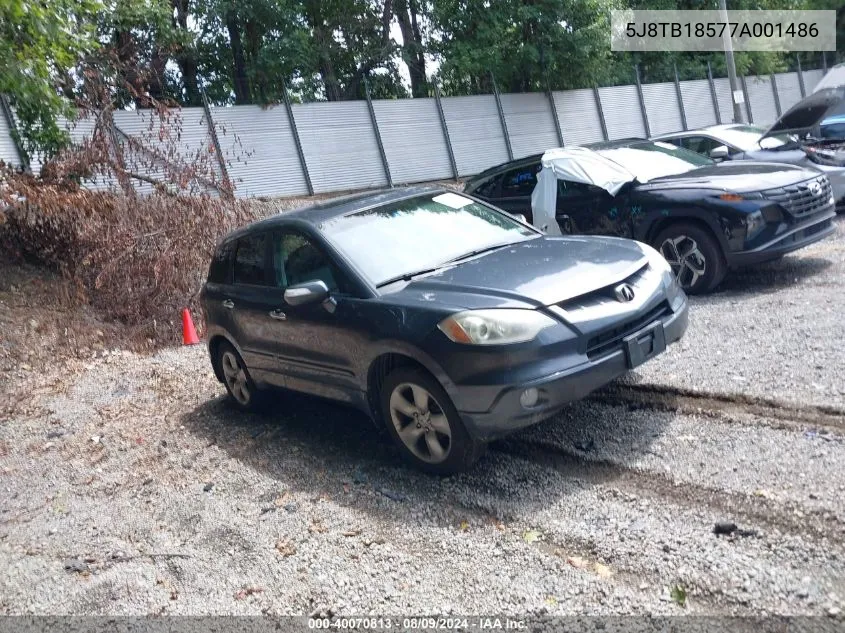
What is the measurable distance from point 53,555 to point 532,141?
21643 mm

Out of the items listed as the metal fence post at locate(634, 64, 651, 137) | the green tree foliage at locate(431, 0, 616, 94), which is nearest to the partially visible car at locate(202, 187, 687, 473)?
the green tree foliage at locate(431, 0, 616, 94)

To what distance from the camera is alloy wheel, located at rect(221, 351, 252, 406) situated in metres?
6.54

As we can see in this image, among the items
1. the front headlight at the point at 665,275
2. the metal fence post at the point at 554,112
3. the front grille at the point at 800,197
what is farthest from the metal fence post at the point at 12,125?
the metal fence post at the point at 554,112

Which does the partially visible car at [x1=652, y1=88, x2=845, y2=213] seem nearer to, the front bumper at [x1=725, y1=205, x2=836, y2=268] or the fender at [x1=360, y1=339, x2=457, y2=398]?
the front bumper at [x1=725, y1=205, x2=836, y2=268]

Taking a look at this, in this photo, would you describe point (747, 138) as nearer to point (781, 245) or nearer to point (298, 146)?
point (781, 245)

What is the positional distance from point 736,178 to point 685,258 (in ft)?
3.05

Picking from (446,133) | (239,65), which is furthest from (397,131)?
(239,65)

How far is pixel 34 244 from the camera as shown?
1088cm

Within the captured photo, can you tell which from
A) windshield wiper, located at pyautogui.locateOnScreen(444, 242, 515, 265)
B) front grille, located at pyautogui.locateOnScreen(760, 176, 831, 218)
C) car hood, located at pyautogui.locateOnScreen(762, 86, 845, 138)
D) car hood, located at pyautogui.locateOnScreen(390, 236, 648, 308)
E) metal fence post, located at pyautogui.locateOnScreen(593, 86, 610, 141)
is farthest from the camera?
metal fence post, located at pyautogui.locateOnScreen(593, 86, 610, 141)

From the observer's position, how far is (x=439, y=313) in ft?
14.7

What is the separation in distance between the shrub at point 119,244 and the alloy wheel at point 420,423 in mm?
6155

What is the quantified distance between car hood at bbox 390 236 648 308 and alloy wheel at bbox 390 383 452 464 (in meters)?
0.57

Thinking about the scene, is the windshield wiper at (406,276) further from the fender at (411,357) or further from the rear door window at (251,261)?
the rear door window at (251,261)

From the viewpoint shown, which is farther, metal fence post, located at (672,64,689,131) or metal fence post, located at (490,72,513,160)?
metal fence post, located at (672,64,689,131)
